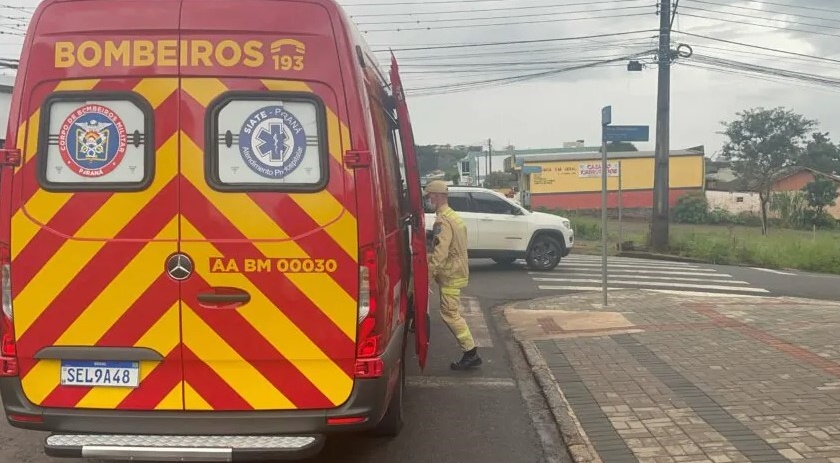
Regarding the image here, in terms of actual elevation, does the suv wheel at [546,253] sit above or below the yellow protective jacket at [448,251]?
below

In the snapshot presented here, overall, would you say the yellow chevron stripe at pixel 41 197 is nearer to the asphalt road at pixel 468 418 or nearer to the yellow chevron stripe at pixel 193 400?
the yellow chevron stripe at pixel 193 400

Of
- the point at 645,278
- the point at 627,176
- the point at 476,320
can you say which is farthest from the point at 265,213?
the point at 627,176

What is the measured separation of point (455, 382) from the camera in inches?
272

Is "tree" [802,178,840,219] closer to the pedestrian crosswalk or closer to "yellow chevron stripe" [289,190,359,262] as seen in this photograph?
the pedestrian crosswalk

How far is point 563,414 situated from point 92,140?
3793 millimetres

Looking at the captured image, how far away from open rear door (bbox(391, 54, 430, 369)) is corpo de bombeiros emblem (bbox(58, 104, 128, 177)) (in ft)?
6.53

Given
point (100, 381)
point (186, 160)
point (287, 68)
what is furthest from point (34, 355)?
point (287, 68)

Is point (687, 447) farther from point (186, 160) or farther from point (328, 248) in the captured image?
point (186, 160)

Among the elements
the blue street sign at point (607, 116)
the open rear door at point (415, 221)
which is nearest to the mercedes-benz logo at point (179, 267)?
the open rear door at point (415, 221)

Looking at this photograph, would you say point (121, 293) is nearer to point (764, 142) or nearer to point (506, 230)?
point (506, 230)

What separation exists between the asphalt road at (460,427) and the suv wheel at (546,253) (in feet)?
27.4

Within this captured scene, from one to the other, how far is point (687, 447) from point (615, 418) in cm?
73

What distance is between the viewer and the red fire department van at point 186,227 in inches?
148

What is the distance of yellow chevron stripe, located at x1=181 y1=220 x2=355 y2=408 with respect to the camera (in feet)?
12.3
